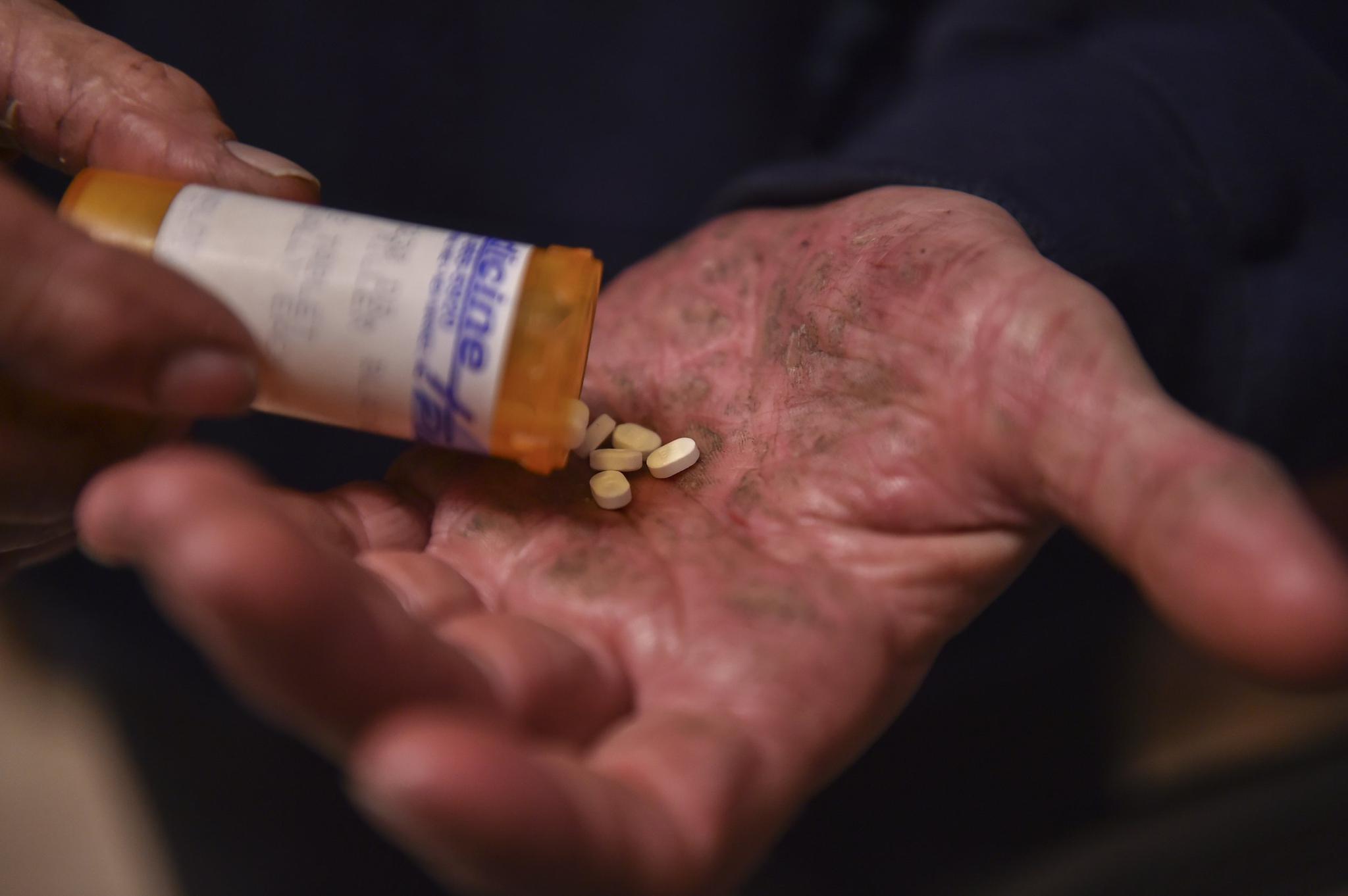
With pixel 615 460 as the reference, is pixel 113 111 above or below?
above

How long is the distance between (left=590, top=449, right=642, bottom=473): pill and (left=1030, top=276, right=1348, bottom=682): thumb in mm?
423

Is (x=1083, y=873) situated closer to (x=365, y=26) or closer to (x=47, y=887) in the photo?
(x=365, y=26)

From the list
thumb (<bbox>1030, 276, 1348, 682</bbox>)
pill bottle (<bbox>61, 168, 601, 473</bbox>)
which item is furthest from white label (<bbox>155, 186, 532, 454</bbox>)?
thumb (<bbox>1030, 276, 1348, 682</bbox>)

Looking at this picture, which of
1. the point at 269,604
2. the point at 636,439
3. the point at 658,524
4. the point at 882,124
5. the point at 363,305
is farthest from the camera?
the point at 882,124

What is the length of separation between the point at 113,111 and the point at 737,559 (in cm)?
77

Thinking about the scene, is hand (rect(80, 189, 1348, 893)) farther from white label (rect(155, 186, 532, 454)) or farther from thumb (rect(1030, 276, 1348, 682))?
white label (rect(155, 186, 532, 454))

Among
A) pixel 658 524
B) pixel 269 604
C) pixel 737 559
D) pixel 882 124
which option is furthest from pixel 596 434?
pixel 882 124

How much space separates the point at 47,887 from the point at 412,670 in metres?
1.80

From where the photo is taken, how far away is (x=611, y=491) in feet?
3.06

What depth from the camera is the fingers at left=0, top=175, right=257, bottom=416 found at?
2.24 ft

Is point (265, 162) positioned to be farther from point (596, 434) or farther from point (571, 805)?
point (571, 805)

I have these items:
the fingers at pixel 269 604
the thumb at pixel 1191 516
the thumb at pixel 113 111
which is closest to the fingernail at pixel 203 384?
the fingers at pixel 269 604

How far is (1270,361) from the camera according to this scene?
42.1 inches

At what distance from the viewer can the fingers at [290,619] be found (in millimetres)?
551
